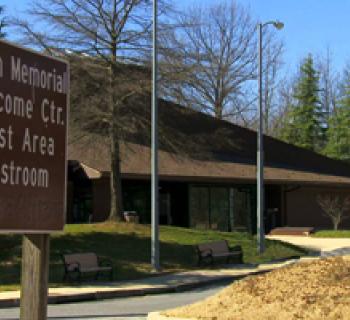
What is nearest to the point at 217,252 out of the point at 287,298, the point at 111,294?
the point at 111,294

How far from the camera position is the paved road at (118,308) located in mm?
12586

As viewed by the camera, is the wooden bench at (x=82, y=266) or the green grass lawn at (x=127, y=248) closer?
the wooden bench at (x=82, y=266)

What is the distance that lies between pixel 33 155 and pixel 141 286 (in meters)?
14.8

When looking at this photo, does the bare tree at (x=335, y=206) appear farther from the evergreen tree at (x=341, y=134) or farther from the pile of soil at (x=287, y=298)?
the pile of soil at (x=287, y=298)

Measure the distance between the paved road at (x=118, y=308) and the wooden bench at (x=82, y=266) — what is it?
9.35ft

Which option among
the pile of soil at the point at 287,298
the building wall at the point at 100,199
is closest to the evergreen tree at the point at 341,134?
the building wall at the point at 100,199

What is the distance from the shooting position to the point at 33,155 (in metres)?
3.07

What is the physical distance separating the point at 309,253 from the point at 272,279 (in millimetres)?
17150

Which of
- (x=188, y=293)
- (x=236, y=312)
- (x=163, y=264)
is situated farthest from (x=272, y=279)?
(x=163, y=264)

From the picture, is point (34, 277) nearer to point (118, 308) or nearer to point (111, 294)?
point (118, 308)

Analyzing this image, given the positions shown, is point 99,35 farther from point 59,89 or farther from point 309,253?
point 59,89

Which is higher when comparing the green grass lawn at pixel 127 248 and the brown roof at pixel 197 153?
the brown roof at pixel 197 153

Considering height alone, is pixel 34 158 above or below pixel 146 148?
below

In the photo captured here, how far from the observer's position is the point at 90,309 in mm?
13844
